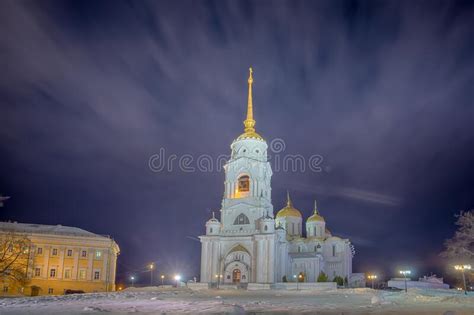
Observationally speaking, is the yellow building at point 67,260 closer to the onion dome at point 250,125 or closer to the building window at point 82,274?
the building window at point 82,274

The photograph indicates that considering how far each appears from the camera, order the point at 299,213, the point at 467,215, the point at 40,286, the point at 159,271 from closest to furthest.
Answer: the point at 467,215 < the point at 40,286 < the point at 299,213 < the point at 159,271

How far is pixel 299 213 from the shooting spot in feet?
265

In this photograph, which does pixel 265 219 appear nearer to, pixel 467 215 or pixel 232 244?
pixel 232 244

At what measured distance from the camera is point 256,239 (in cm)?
6278

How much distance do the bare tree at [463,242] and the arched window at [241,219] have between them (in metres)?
30.3

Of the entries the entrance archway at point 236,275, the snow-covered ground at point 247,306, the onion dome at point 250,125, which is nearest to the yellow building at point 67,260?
the entrance archway at point 236,275

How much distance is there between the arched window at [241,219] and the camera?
66188 mm

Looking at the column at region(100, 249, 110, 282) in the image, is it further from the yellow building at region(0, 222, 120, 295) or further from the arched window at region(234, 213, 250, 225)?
the arched window at region(234, 213, 250, 225)

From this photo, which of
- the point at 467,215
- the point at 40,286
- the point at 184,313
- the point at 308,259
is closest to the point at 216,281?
the point at 308,259

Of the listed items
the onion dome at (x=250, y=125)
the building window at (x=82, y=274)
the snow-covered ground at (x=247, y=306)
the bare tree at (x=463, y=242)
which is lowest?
the snow-covered ground at (x=247, y=306)

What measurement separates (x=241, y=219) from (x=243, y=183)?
6025 mm

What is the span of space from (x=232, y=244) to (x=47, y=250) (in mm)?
23793

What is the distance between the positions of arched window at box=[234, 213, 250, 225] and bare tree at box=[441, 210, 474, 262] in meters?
30.3

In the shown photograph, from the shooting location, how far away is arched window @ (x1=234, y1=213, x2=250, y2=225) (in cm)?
6619
